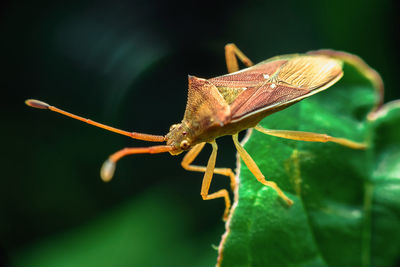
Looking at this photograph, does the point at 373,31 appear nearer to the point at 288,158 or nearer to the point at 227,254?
the point at 288,158

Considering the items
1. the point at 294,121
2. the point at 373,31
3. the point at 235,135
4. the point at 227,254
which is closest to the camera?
the point at 227,254

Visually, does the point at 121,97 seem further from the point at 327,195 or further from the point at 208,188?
the point at 327,195

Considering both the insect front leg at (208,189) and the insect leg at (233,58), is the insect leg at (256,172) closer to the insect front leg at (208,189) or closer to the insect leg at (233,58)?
the insect front leg at (208,189)

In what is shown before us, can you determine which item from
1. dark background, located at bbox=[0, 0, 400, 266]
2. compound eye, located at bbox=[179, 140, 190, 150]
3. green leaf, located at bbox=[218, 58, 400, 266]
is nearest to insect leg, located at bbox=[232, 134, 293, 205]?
green leaf, located at bbox=[218, 58, 400, 266]

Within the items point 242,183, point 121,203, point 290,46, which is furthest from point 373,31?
point 121,203

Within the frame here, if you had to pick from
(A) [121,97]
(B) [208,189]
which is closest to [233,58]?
(A) [121,97]

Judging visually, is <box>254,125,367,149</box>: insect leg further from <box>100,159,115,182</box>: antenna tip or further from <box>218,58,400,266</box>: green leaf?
<box>100,159,115,182</box>: antenna tip
